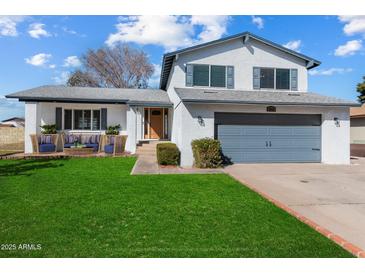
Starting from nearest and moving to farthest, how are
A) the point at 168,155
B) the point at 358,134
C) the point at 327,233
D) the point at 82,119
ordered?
the point at 327,233 → the point at 168,155 → the point at 82,119 → the point at 358,134

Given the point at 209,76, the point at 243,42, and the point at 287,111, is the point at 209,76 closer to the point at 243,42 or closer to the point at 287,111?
the point at 243,42

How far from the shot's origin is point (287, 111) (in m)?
12.1

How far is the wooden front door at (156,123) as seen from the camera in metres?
16.8

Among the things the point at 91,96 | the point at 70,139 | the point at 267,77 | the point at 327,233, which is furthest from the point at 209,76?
the point at 327,233

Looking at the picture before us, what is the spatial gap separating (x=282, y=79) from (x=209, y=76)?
4.52m

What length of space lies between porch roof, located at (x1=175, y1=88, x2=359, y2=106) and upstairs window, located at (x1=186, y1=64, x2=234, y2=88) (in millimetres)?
543

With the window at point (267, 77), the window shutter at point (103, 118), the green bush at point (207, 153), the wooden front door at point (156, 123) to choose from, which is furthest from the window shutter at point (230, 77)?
the window shutter at point (103, 118)

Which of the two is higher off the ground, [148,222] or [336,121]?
[336,121]

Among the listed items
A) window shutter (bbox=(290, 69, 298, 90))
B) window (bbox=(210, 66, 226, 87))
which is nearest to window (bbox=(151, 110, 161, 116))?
window (bbox=(210, 66, 226, 87))

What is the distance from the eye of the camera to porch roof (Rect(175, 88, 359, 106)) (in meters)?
11.0

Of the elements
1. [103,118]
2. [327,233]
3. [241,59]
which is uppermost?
[241,59]
